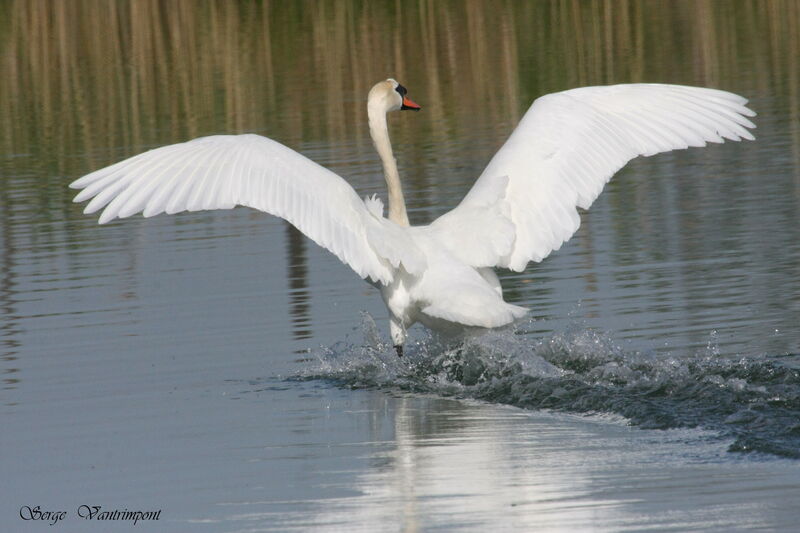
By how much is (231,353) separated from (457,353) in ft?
5.31

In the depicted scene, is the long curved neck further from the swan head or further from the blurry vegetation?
the blurry vegetation

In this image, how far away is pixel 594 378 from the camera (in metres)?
8.70

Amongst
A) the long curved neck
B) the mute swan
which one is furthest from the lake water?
the long curved neck

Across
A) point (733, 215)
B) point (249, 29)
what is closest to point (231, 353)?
point (733, 215)

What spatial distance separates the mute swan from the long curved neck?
16 cm

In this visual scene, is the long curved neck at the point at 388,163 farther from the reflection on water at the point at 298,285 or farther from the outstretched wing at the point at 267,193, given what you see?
the reflection on water at the point at 298,285

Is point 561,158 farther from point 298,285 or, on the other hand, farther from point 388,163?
point 298,285

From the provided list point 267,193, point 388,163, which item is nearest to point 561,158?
point 388,163

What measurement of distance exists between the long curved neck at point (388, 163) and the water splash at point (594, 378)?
0.79 metres

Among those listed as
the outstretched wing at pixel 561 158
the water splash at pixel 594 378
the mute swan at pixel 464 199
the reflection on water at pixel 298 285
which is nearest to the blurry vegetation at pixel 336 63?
the reflection on water at pixel 298 285

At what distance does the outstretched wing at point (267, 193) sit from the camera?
9.05 metres

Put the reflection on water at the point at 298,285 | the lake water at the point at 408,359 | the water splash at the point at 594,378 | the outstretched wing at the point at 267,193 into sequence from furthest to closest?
1. the reflection on water at the point at 298,285
2. the outstretched wing at the point at 267,193
3. the water splash at the point at 594,378
4. the lake water at the point at 408,359

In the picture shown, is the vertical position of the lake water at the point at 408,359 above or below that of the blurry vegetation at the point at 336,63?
below

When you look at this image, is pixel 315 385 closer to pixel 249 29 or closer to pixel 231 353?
pixel 231 353
